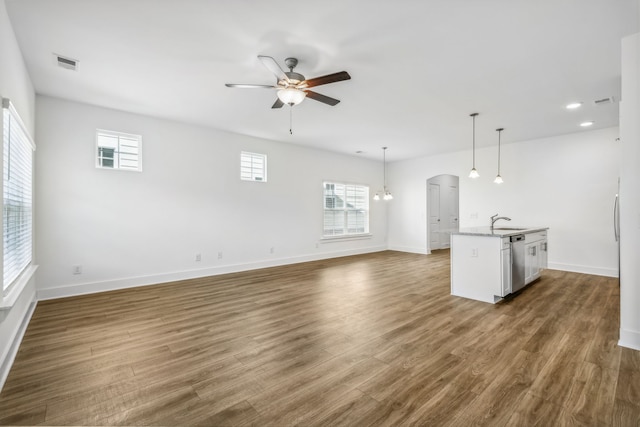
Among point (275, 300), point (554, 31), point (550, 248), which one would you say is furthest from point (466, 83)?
point (550, 248)

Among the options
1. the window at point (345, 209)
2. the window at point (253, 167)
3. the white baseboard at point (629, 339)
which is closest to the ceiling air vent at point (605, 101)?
the white baseboard at point (629, 339)

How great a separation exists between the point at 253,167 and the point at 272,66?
384 centimetres

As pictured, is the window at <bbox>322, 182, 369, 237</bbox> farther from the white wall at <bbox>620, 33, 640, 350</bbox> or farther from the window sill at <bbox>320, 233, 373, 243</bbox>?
the white wall at <bbox>620, 33, 640, 350</bbox>

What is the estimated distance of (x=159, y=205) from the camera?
5.02 metres

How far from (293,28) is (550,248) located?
6674mm

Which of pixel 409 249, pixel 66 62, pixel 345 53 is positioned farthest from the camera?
pixel 409 249

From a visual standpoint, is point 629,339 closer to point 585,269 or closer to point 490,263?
point 490,263

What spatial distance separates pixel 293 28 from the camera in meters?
2.54

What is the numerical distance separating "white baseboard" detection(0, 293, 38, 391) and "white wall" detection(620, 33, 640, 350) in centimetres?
509

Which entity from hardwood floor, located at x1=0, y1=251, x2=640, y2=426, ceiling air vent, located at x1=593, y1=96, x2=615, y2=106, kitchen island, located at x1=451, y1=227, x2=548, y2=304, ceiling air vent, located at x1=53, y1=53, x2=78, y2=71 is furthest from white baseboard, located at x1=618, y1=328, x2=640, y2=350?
ceiling air vent, located at x1=53, y1=53, x2=78, y2=71

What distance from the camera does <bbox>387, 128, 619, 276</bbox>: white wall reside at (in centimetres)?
547

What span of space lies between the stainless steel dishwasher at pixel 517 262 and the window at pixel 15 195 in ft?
18.2

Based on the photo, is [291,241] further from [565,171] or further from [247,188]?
[565,171]

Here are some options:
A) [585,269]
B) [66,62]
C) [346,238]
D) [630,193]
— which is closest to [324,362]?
[630,193]
